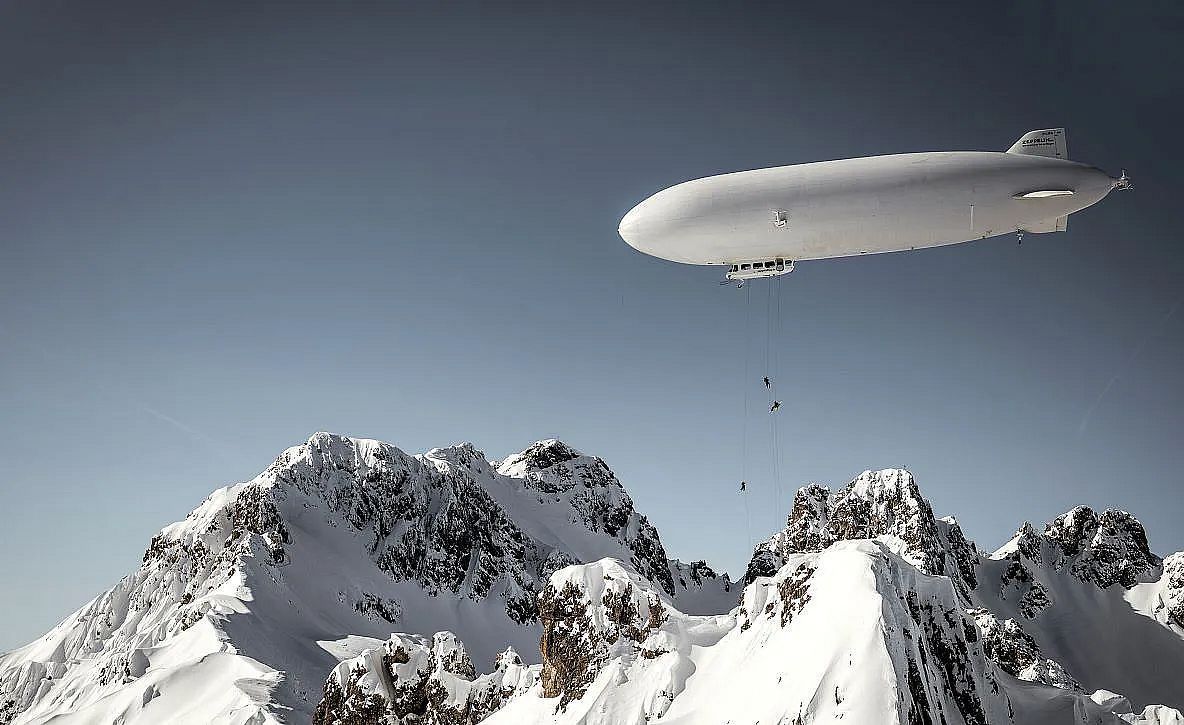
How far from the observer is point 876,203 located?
124 ft

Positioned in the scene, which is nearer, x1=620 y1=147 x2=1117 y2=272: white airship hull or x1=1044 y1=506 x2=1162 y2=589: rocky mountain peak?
x1=620 y1=147 x2=1117 y2=272: white airship hull

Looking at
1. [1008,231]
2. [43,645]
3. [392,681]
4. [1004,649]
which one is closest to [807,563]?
[1008,231]

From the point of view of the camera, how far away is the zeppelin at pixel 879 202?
1473 inches

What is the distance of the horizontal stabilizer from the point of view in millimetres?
39250

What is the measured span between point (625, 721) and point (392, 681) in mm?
21982

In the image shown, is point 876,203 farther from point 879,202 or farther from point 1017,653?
point 1017,653

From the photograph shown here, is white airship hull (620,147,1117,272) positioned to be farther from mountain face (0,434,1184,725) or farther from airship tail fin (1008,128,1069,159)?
mountain face (0,434,1184,725)

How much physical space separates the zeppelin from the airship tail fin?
5 centimetres

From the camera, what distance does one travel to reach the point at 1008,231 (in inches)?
1553

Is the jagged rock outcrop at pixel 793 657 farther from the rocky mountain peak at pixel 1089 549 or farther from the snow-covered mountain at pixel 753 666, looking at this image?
the rocky mountain peak at pixel 1089 549

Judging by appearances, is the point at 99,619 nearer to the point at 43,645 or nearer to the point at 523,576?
the point at 43,645

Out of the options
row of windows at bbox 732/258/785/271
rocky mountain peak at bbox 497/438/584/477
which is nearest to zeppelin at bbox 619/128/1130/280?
row of windows at bbox 732/258/785/271

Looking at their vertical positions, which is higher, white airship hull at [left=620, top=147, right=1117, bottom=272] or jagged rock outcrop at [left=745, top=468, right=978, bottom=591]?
white airship hull at [left=620, top=147, right=1117, bottom=272]

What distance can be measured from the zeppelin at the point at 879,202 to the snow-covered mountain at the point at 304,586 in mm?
43602
